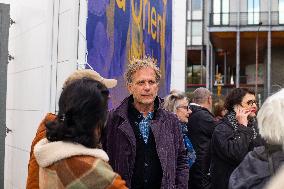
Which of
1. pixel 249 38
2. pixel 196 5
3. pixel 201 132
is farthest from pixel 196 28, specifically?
pixel 201 132

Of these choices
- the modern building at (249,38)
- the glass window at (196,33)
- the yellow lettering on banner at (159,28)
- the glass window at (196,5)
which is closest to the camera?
the yellow lettering on banner at (159,28)

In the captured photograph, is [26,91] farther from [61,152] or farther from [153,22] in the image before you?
[153,22]

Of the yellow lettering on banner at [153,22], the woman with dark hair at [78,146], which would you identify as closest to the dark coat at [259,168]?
the woman with dark hair at [78,146]

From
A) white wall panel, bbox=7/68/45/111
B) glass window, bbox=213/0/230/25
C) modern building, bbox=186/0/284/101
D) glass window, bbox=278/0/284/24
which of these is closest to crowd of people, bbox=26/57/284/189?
white wall panel, bbox=7/68/45/111

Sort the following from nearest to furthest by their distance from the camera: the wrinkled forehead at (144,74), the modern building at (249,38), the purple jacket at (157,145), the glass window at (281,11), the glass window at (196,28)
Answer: the purple jacket at (157,145)
the wrinkled forehead at (144,74)
the modern building at (249,38)
the glass window at (281,11)
the glass window at (196,28)

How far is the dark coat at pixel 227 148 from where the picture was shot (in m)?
3.91

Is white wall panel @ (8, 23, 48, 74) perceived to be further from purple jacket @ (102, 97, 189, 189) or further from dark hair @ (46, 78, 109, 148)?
dark hair @ (46, 78, 109, 148)

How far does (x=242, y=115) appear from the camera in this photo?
4125 millimetres

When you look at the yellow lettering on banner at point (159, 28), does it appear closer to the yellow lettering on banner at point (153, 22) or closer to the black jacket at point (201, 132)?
the yellow lettering on banner at point (153, 22)

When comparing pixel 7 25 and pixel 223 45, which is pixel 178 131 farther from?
pixel 223 45

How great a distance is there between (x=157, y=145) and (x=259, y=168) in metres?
1.05

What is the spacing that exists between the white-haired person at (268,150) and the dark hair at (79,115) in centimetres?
81

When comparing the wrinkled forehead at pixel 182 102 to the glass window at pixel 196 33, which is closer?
the wrinkled forehead at pixel 182 102

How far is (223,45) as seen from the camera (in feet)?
113
